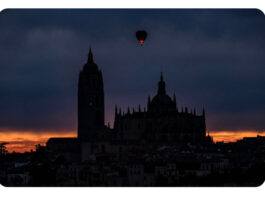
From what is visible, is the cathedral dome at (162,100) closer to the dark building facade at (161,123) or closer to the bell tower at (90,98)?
the dark building facade at (161,123)

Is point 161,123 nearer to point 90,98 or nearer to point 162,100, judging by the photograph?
point 162,100

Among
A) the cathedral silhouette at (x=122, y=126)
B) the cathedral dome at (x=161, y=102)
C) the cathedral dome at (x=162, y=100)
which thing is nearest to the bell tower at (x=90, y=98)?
the cathedral silhouette at (x=122, y=126)

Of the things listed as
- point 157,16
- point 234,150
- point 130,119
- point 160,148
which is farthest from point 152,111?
point 157,16

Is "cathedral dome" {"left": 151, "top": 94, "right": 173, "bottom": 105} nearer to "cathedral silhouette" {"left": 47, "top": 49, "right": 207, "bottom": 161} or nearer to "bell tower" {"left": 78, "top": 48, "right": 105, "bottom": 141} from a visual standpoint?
"cathedral silhouette" {"left": 47, "top": 49, "right": 207, "bottom": 161}

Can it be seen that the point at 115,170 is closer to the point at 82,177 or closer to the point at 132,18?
the point at 82,177

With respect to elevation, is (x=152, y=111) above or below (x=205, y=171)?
above

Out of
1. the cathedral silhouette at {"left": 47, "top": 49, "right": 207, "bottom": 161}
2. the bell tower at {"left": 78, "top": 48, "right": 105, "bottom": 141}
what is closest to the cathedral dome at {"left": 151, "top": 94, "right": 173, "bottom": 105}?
the cathedral silhouette at {"left": 47, "top": 49, "right": 207, "bottom": 161}
